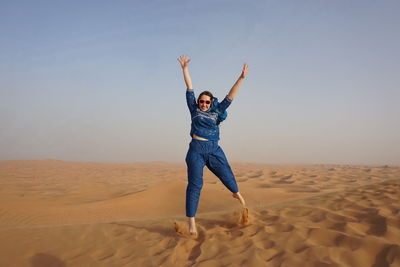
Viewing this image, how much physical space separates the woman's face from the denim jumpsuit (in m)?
0.05

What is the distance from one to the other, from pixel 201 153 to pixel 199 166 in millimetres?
184

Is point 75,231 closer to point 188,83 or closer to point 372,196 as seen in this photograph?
point 188,83

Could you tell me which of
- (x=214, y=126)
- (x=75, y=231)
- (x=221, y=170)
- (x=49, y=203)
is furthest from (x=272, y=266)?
(x=49, y=203)

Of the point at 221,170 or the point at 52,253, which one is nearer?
the point at 52,253

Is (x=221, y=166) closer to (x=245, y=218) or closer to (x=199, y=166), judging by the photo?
(x=199, y=166)

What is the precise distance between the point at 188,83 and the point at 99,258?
2626mm

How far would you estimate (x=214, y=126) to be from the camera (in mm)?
3986

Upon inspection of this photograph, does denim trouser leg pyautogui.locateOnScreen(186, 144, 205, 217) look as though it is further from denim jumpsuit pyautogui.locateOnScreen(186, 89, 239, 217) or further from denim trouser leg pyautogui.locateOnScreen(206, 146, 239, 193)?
denim trouser leg pyautogui.locateOnScreen(206, 146, 239, 193)

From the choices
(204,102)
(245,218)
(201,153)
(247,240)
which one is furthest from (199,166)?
(247,240)

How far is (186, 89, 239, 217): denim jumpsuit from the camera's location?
3.85m

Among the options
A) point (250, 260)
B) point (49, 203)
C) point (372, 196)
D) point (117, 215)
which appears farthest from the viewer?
point (49, 203)

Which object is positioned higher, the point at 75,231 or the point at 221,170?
the point at 221,170

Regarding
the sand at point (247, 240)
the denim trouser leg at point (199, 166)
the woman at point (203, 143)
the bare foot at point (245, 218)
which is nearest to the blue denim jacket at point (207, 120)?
the woman at point (203, 143)

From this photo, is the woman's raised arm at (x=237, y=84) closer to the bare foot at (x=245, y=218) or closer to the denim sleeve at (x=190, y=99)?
the denim sleeve at (x=190, y=99)
